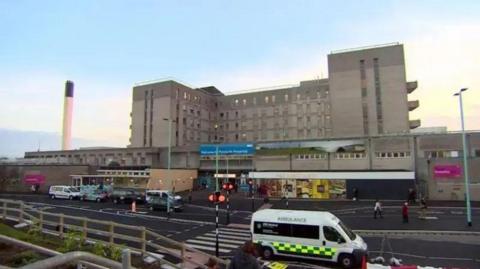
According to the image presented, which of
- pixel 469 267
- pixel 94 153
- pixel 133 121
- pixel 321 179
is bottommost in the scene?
pixel 469 267

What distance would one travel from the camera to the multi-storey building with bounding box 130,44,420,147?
8462 centimetres

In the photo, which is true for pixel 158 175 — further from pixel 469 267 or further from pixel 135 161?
pixel 469 267

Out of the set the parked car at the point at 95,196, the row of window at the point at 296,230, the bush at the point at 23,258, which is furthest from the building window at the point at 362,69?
the bush at the point at 23,258

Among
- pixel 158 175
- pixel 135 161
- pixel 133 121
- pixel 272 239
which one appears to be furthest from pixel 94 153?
pixel 272 239

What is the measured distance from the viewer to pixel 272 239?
67.2 ft

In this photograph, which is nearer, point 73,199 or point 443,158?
point 443,158

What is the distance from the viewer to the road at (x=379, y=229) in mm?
21266

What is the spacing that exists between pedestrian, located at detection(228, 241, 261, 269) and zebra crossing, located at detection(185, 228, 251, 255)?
49.8 ft

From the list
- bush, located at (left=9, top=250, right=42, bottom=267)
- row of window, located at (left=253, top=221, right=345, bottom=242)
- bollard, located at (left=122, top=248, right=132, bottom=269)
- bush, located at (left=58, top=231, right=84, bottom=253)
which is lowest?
row of window, located at (left=253, top=221, right=345, bottom=242)

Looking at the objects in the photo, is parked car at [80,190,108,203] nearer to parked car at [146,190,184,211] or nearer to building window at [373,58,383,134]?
parked car at [146,190,184,211]

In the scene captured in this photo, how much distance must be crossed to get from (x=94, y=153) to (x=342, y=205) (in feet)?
201

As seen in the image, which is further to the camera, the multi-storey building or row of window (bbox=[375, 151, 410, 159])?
the multi-storey building

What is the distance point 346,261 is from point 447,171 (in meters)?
39.7

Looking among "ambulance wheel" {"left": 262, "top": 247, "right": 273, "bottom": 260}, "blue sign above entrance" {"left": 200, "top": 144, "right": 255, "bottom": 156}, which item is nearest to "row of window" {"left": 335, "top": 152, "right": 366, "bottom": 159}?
"blue sign above entrance" {"left": 200, "top": 144, "right": 255, "bottom": 156}
